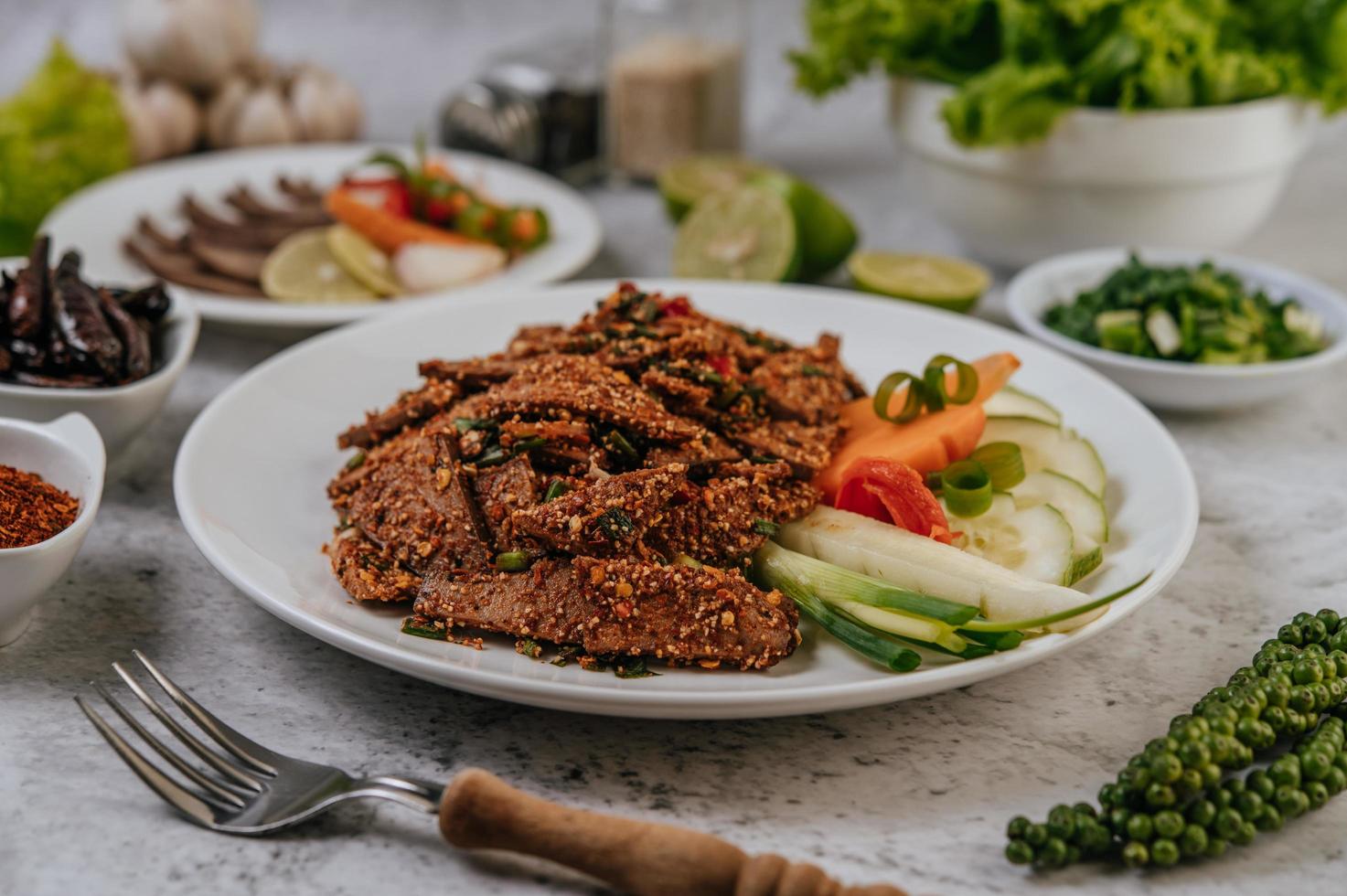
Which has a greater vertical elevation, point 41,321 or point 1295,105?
point 1295,105

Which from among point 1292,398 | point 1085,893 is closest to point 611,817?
point 1085,893

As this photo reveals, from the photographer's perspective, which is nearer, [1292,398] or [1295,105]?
[1292,398]

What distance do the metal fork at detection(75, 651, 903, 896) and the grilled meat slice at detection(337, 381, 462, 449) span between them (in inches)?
36.8

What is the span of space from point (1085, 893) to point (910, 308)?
7.80 feet

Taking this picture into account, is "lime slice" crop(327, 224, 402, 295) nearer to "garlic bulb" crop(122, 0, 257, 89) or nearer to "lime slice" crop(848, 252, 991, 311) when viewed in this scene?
"lime slice" crop(848, 252, 991, 311)

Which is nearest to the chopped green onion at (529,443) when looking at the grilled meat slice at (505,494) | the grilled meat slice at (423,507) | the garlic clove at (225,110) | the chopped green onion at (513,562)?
the grilled meat slice at (505,494)

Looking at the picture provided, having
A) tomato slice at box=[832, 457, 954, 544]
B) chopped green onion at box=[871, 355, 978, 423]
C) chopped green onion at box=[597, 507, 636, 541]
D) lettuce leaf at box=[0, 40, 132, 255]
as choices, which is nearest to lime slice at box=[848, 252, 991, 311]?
chopped green onion at box=[871, 355, 978, 423]

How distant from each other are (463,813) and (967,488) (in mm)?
1533

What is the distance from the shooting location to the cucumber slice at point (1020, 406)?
3.52 m

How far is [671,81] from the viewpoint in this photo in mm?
6328

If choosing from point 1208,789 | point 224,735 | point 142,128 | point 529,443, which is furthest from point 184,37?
point 1208,789

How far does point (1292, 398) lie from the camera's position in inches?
176

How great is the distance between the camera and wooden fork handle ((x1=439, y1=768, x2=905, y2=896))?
200 cm

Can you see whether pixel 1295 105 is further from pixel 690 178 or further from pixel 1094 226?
pixel 690 178
